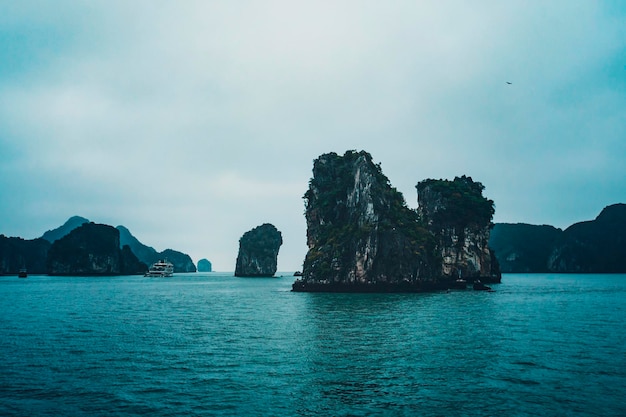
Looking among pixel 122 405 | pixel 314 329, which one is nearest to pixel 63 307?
pixel 314 329

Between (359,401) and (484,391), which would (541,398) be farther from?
(359,401)

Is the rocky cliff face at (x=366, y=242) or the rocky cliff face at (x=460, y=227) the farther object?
the rocky cliff face at (x=460, y=227)

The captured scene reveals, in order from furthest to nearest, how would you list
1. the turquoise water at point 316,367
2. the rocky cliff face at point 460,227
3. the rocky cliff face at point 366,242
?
the rocky cliff face at point 460,227, the rocky cliff face at point 366,242, the turquoise water at point 316,367

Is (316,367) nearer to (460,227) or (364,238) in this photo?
(364,238)

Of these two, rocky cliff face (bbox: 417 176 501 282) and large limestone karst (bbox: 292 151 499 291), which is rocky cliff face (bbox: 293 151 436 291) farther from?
Result: rocky cliff face (bbox: 417 176 501 282)

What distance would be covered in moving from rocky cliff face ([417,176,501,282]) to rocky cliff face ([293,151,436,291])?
44240mm

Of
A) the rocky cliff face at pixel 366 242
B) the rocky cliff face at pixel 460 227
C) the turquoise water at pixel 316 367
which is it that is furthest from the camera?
the rocky cliff face at pixel 460 227

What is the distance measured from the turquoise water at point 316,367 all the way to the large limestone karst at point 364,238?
57.6 metres

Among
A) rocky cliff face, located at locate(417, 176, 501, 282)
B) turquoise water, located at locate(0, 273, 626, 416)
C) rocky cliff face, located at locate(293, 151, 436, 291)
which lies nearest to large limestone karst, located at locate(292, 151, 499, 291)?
rocky cliff face, located at locate(293, 151, 436, 291)

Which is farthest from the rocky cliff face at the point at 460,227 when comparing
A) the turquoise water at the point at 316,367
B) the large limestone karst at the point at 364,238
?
the turquoise water at the point at 316,367

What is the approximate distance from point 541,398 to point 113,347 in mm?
33181

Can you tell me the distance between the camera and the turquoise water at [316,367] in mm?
22500

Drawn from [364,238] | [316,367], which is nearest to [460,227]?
[364,238]

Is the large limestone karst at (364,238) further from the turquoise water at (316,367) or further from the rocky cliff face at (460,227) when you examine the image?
the turquoise water at (316,367)
